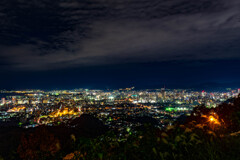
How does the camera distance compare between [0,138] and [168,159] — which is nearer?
[168,159]

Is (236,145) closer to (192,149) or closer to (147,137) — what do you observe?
(192,149)

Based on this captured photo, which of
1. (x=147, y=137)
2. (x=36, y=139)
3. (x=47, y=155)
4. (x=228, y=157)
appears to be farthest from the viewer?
(x=36, y=139)

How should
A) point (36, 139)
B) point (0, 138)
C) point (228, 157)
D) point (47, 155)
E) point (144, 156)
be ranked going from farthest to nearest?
point (0, 138), point (36, 139), point (47, 155), point (144, 156), point (228, 157)

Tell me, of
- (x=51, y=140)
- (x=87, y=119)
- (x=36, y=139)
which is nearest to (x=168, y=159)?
(x=51, y=140)

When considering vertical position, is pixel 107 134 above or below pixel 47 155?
above

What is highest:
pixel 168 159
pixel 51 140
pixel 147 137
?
pixel 147 137

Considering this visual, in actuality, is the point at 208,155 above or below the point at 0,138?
above

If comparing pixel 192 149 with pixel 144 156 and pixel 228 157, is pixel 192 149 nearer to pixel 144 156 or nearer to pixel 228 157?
pixel 228 157

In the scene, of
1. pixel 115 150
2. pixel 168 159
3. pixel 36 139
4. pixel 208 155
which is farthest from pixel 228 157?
pixel 36 139

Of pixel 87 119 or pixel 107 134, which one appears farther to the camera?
pixel 87 119
